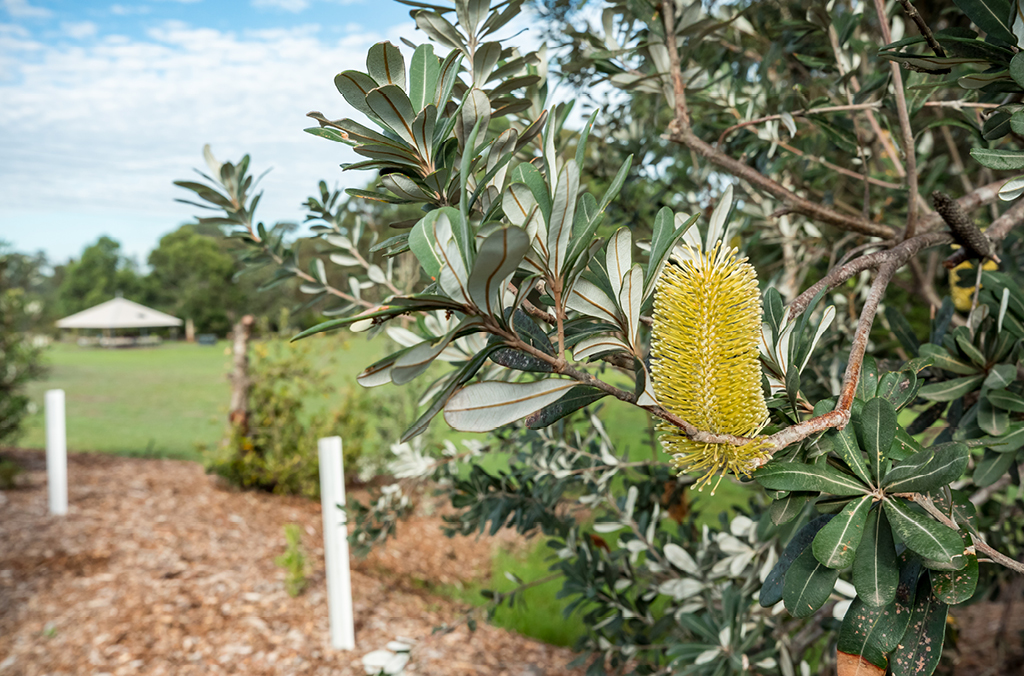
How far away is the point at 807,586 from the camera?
0.63m

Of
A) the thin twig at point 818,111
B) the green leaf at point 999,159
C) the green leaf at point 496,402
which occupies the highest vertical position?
the thin twig at point 818,111

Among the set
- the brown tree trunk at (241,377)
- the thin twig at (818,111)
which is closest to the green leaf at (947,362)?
the thin twig at (818,111)

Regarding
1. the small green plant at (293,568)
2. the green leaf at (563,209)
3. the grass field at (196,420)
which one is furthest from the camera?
the grass field at (196,420)

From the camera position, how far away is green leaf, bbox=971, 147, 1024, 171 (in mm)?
711

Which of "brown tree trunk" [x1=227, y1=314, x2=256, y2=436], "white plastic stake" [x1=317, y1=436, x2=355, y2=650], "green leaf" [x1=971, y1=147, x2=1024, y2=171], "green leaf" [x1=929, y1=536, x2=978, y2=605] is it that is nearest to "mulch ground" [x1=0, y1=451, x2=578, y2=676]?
"white plastic stake" [x1=317, y1=436, x2=355, y2=650]

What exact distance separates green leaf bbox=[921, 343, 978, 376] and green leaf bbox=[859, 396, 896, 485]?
498mm

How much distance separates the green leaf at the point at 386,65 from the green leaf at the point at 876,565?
0.69 metres

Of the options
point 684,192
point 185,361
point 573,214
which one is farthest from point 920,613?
point 185,361

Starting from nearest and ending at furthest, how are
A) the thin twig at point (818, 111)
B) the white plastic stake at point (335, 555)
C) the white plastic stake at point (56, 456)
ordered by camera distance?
1. the thin twig at point (818, 111)
2. the white plastic stake at point (335, 555)
3. the white plastic stake at point (56, 456)

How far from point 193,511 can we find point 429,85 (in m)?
5.15

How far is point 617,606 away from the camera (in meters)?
1.79

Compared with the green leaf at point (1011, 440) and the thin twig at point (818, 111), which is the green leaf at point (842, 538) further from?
the thin twig at point (818, 111)

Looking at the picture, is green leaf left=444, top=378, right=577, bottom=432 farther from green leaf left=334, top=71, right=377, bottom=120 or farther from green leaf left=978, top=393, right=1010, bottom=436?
green leaf left=978, top=393, right=1010, bottom=436

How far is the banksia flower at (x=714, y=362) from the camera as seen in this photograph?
52 cm
